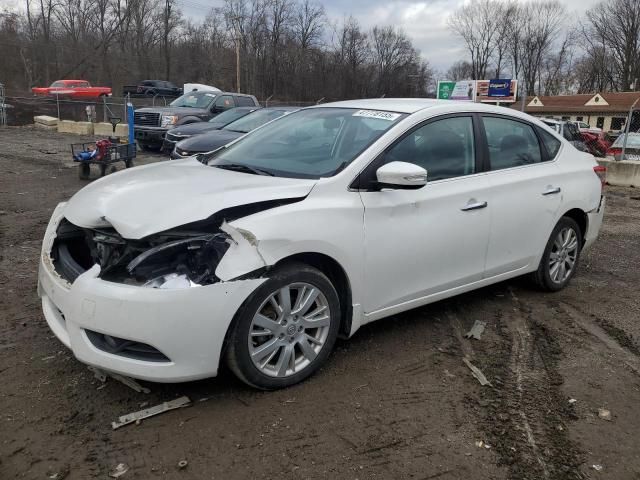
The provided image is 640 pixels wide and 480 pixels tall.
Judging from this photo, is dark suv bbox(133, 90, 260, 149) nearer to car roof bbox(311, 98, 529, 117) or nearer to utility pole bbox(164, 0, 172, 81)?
car roof bbox(311, 98, 529, 117)

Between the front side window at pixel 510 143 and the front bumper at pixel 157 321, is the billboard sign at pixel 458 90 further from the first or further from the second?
the front bumper at pixel 157 321

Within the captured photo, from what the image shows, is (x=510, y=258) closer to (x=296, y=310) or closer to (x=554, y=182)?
(x=554, y=182)

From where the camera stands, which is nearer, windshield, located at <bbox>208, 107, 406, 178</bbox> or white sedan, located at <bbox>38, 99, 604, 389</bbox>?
white sedan, located at <bbox>38, 99, 604, 389</bbox>

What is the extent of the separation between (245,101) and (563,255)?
13.0 m

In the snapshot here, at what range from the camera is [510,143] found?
4535mm

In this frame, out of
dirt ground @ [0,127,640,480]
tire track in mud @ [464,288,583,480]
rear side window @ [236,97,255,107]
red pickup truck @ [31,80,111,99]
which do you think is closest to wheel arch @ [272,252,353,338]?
dirt ground @ [0,127,640,480]

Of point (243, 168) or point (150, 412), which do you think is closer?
point (150, 412)

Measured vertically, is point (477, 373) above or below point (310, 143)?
below

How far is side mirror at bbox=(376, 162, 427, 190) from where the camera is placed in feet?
10.8

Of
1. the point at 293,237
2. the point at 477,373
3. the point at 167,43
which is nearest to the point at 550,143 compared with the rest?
the point at 477,373

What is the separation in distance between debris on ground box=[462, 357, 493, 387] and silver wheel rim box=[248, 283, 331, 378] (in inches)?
39.8

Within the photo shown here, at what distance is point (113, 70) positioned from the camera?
55.8 metres

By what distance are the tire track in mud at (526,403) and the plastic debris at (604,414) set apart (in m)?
0.16

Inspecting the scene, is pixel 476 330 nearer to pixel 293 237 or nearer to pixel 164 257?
pixel 293 237
